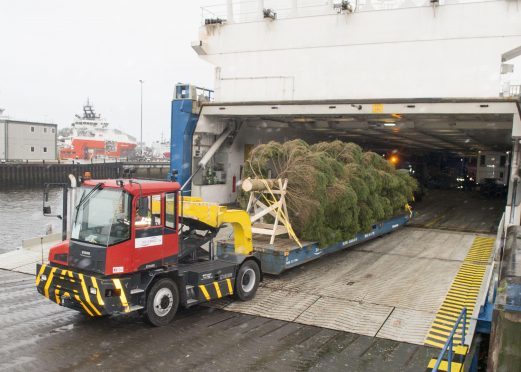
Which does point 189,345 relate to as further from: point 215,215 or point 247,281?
point 215,215

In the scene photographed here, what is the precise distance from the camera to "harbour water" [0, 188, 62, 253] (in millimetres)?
24386

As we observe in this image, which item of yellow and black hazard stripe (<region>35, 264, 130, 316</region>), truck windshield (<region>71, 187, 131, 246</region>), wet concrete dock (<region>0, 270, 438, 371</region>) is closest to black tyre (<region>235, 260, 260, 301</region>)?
wet concrete dock (<region>0, 270, 438, 371</region>)

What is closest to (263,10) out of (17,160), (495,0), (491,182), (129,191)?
(495,0)

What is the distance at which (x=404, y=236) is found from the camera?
18.1 meters

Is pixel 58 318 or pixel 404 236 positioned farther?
pixel 404 236

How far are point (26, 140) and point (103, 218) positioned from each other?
58.2 m

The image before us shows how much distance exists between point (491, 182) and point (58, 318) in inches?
1325

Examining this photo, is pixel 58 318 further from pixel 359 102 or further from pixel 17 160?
pixel 17 160

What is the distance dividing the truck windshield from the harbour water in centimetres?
1206

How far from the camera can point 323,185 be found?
1247cm

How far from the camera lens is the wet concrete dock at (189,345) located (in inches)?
281

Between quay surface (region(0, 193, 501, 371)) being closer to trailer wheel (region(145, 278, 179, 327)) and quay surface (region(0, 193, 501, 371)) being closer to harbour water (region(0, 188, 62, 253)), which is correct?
trailer wheel (region(145, 278, 179, 327))

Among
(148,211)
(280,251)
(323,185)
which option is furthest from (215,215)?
(323,185)

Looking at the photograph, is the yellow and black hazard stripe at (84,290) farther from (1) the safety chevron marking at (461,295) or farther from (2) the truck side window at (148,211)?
(1) the safety chevron marking at (461,295)
